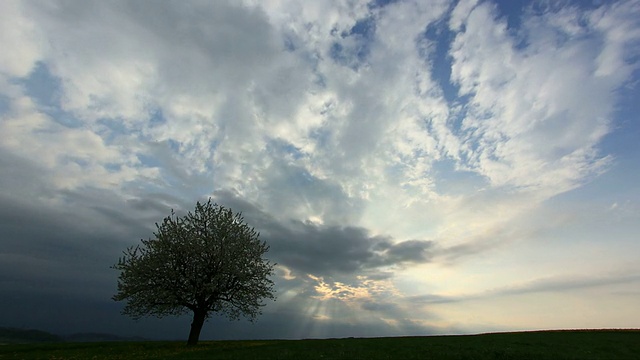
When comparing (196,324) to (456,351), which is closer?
(456,351)

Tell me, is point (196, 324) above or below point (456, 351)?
above

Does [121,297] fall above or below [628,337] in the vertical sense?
above

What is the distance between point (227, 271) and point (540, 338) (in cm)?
4034

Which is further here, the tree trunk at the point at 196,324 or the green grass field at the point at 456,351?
the tree trunk at the point at 196,324

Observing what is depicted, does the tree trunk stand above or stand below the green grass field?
above

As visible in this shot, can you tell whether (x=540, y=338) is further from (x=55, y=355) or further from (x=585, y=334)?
(x=55, y=355)

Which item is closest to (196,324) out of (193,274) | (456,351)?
(193,274)

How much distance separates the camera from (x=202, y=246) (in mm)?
47812

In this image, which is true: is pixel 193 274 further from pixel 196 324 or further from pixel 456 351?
pixel 456 351

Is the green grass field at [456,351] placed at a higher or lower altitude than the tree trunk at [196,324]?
lower

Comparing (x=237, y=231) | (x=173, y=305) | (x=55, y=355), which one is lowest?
(x=55, y=355)

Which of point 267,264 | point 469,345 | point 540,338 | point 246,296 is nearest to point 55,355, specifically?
point 246,296

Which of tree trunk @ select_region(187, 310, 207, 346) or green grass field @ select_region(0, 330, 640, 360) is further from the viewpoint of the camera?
tree trunk @ select_region(187, 310, 207, 346)

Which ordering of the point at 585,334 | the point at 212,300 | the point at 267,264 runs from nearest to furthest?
the point at 585,334
the point at 212,300
the point at 267,264
